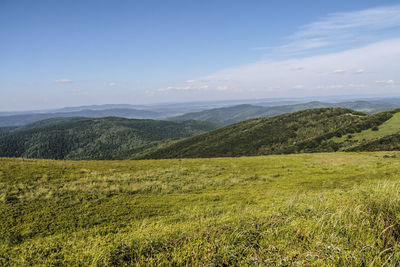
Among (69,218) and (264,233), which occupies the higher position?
(264,233)

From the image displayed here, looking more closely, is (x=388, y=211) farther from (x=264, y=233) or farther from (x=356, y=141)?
(x=356, y=141)

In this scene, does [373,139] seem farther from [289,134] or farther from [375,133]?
[289,134]

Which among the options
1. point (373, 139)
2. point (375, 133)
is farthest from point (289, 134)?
point (373, 139)

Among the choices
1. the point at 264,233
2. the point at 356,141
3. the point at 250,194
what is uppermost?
the point at 264,233

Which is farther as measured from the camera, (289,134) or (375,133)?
(289,134)

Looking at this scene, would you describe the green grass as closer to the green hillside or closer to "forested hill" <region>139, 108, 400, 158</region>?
the green hillside

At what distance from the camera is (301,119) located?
117 m

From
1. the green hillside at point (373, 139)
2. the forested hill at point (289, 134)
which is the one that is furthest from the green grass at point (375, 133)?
the forested hill at point (289, 134)

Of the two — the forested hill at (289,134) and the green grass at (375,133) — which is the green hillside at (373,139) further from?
the forested hill at (289,134)

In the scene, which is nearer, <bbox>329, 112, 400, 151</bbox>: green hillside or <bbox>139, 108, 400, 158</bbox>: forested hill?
<bbox>329, 112, 400, 151</bbox>: green hillside

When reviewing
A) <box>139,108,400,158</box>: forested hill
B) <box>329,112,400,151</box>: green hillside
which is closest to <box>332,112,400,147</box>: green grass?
<box>329,112,400,151</box>: green hillside

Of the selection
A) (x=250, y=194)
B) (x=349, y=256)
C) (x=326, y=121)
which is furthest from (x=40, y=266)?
(x=326, y=121)

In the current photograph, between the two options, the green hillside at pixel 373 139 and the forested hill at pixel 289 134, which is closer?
the green hillside at pixel 373 139

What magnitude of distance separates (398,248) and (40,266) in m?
A: 5.04
